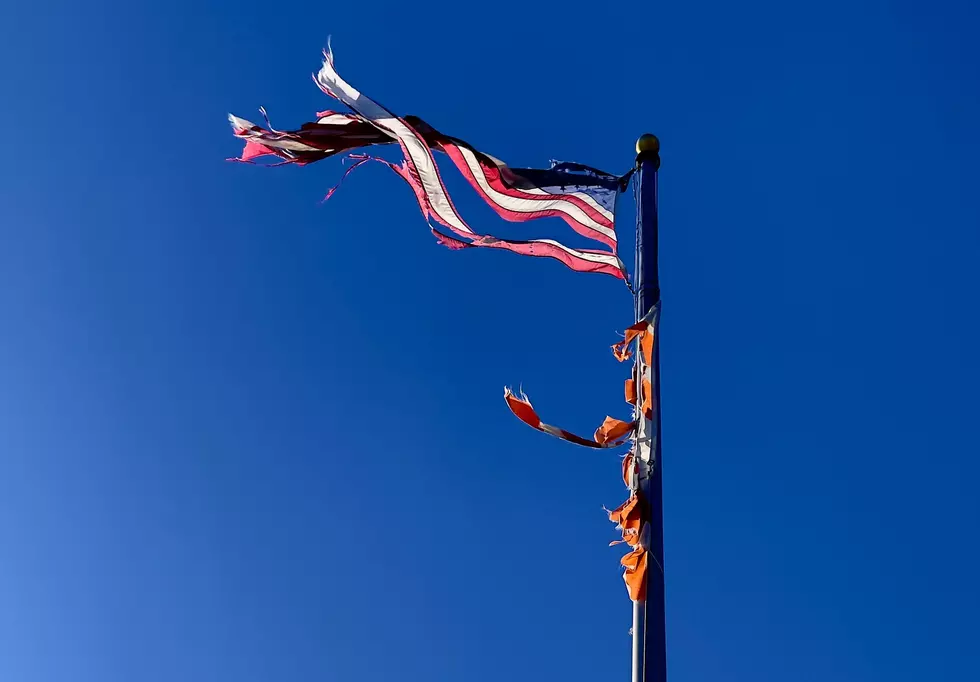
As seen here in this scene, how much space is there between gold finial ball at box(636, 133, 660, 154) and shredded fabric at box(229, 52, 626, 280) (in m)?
1.29

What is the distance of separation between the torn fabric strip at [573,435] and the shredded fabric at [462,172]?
2411 mm

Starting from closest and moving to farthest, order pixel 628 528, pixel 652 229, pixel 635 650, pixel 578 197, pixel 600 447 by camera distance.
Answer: pixel 635 650, pixel 628 528, pixel 600 447, pixel 652 229, pixel 578 197

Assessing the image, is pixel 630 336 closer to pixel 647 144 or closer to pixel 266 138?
pixel 647 144

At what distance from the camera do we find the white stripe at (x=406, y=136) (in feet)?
34.2

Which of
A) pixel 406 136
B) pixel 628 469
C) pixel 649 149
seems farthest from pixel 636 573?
pixel 406 136

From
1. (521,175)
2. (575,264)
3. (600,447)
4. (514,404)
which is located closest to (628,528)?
(600,447)

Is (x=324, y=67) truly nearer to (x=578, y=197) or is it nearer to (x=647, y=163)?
(x=578, y=197)

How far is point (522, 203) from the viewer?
11.2 meters

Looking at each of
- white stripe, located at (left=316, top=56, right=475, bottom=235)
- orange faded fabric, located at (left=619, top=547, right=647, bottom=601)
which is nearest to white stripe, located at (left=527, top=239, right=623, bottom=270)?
white stripe, located at (left=316, top=56, right=475, bottom=235)

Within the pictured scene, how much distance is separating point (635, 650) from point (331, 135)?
6.56m

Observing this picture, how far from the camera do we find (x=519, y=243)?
11.1 metres

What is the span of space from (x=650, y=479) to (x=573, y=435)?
95 cm

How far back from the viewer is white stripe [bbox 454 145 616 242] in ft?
35.1

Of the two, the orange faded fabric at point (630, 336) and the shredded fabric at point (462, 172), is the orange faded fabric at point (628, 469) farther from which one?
the shredded fabric at point (462, 172)
